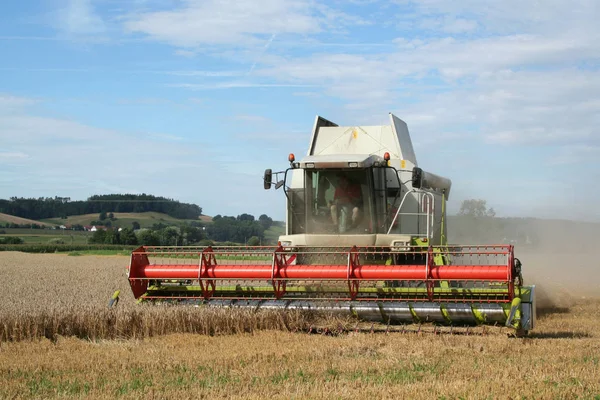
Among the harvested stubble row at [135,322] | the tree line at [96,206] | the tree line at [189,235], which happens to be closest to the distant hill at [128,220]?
the tree line at [96,206]

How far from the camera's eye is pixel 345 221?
962 centimetres

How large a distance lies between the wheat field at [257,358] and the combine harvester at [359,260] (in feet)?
1.13

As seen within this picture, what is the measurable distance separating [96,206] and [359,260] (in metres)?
51.4

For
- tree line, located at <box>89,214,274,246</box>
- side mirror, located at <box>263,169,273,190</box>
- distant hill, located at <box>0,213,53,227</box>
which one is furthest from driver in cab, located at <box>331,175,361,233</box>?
distant hill, located at <box>0,213,53,227</box>

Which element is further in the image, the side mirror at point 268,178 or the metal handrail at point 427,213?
the side mirror at point 268,178

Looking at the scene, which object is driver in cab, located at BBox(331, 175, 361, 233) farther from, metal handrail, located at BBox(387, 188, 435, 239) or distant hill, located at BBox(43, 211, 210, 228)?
distant hill, located at BBox(43, 211, 210, 228)

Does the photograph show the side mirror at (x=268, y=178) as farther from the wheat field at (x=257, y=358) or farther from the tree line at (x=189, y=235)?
the tree line at (x=189, y=235)

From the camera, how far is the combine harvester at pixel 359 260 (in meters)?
7.27

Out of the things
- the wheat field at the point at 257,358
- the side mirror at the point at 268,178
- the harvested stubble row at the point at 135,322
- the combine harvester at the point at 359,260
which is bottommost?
the wheat field at the point at 257,358

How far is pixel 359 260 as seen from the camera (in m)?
8.36

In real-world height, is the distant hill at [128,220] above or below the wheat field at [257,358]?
above

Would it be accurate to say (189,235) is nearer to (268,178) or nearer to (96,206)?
(96,206)

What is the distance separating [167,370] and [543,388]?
108 inches

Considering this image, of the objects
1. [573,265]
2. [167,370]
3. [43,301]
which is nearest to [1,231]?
[573,265]
